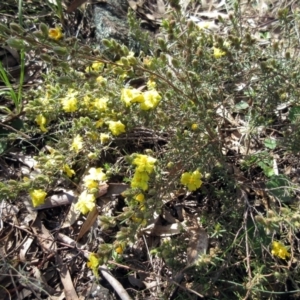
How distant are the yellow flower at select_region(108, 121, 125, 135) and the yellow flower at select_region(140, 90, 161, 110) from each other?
0.23 m

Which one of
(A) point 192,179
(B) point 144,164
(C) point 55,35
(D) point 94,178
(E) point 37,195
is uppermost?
(C) point 55,35

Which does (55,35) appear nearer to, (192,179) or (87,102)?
(87,102)

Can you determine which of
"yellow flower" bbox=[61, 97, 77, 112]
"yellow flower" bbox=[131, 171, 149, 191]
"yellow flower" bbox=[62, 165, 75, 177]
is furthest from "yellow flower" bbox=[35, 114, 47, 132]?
"yellow flower" bbox=[131, 171, 149, 191]

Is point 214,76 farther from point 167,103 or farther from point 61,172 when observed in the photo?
point 61,172

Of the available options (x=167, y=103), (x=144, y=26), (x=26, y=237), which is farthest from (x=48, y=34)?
(x=144, y=26)

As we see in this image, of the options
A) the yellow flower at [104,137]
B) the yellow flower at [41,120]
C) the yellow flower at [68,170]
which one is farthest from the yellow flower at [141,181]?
the yellow flower at [41,120]

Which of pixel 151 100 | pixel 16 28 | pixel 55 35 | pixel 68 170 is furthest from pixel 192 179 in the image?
pixel 16 28

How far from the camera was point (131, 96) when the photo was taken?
239 centimetres

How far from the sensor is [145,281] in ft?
8.52

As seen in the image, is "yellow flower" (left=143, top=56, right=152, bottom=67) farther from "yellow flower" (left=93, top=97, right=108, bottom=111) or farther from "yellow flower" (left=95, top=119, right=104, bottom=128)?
"yellow flower" (left=95, top=119, right=104, bottom=128)

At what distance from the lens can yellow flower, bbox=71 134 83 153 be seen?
2.63 meters

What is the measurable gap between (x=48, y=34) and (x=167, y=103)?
79 centimetres

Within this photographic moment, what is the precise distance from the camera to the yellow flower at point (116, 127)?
2.55 meters

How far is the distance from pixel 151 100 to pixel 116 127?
0.31 m
